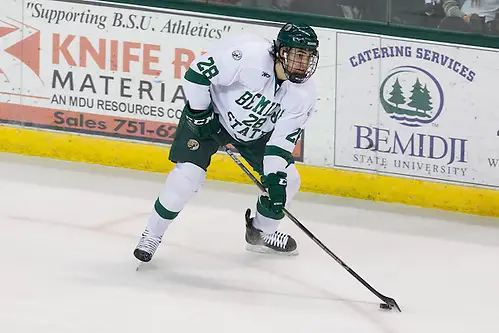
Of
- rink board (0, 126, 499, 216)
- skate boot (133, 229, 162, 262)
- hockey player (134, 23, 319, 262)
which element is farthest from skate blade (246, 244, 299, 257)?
rink board (0, 126, 499, 216)

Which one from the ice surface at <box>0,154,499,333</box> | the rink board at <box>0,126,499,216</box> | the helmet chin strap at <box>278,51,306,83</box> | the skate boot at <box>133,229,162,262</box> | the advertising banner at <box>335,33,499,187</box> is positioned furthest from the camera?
the rink board at <box>0,126,499,216</box>

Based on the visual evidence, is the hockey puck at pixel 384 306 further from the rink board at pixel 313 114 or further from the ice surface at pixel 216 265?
the rink board at pixel 313 114

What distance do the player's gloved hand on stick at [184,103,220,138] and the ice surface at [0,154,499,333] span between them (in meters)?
0.60

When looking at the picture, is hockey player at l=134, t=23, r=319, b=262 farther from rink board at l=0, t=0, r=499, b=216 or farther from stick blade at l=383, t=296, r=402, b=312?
rink board at l=0, t=0, r=499, b=216

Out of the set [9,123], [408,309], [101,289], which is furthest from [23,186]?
[408,309]

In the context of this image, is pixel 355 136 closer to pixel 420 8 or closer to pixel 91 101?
pixel 420 8

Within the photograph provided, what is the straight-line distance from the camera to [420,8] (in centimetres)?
616

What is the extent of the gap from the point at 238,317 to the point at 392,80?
1900 mm

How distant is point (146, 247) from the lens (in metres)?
5.21

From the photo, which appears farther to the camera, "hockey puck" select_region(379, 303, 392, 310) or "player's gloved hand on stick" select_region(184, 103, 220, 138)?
"player's gloved hand on stick" select_region(184, 103, 220, 138)

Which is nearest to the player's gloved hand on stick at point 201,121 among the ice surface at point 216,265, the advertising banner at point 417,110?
the ice surface at point 216,265

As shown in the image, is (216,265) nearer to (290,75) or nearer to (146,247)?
(146,247)

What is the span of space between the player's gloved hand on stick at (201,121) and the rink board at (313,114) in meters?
1.32

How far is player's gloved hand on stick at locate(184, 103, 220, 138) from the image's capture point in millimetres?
4980
